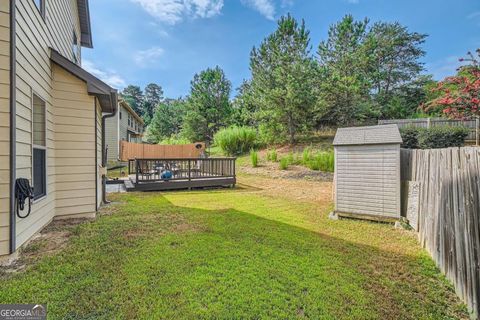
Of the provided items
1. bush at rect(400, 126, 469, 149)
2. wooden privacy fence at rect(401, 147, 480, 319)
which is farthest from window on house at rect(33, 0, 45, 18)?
bush at rect(400, 126, 469, 149)

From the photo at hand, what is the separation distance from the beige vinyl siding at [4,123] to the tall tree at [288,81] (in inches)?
520

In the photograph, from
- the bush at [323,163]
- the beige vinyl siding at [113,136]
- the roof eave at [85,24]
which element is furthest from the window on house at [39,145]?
the beige vinyl siding at [113,136]

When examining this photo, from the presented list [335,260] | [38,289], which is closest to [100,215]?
[38,289]

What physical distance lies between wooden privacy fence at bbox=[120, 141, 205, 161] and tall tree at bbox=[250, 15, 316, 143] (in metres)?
5.97

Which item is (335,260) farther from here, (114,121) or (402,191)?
(114,121)

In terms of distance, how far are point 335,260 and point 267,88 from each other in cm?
1465

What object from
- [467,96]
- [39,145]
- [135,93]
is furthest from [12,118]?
[135,93]

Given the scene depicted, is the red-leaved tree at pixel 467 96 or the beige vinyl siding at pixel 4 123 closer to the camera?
the beige vinyl siding at pixel 4 123

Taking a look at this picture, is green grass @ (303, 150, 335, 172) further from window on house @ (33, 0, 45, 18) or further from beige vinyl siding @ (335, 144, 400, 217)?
window on house @ (33, 0, 45, 18)

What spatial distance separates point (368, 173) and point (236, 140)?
477 inches

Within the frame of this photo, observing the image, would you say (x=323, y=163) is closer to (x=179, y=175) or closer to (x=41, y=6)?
(x=179, y=175)

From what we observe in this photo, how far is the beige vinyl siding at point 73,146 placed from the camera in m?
4.33

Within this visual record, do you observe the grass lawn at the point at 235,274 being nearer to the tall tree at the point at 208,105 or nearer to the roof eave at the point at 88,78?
the roof eave at the point at 88,78

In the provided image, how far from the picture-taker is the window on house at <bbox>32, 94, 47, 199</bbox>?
3592 mm
